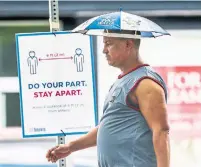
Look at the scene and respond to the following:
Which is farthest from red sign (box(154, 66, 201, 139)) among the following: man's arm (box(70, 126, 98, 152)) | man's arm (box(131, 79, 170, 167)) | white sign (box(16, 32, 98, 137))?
man's arm (box(131, 79, 170, 167))

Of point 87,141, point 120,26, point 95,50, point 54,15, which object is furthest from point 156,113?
point 95,50

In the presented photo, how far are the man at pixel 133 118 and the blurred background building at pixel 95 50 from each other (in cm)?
263

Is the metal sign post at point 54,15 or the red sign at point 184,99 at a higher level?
the metal sign post at point 54,15

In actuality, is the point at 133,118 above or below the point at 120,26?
below

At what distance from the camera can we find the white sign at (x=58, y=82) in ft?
14.1

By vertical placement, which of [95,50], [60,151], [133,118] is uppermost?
[95,50]

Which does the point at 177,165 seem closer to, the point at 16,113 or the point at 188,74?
the point at 188,74

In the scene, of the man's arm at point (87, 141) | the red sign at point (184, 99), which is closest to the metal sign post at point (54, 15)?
the man's arm at point (87, 141)

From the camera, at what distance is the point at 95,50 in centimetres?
642

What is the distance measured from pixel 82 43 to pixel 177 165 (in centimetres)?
257

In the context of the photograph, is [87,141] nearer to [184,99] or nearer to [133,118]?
[133,118]

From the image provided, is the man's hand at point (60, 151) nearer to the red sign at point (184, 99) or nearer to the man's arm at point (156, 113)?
the man's arm at point (156, 113)

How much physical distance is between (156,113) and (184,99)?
2.96 meters

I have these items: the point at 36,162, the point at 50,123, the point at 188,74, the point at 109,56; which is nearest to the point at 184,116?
the point at 188,74
